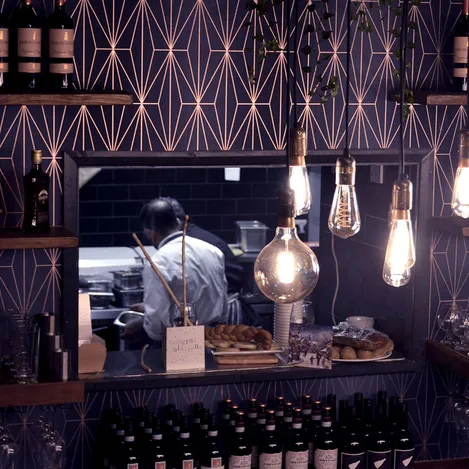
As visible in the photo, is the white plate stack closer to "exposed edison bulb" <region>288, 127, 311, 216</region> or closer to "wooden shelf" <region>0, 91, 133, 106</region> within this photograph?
"wooden shelf" <region>0, 91, 133, 106</region>

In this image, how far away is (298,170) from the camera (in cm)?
253

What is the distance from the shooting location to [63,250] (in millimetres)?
3439

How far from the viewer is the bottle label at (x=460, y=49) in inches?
142

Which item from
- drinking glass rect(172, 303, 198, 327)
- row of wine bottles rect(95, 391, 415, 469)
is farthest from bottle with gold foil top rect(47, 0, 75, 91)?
row of wine bottles rect(95, 391, 415, 469)

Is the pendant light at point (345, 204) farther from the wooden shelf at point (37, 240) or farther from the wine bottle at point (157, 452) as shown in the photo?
the wine bottle at point (157, 452)

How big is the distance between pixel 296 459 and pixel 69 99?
1529mm

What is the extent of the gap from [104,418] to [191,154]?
103 cm

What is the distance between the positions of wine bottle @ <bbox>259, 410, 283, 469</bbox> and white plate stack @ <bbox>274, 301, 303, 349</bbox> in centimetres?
40

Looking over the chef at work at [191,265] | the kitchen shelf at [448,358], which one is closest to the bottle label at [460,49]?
the kitchen shelf at [448,358]

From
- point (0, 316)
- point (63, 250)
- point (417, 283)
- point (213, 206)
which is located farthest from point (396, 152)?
point (213, 206)

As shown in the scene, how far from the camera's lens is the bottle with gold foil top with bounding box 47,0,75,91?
10.6ft

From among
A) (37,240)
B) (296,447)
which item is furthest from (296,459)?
(37,240)

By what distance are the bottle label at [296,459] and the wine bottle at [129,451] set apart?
56 cm

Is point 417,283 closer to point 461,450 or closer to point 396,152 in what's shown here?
point 396,152
